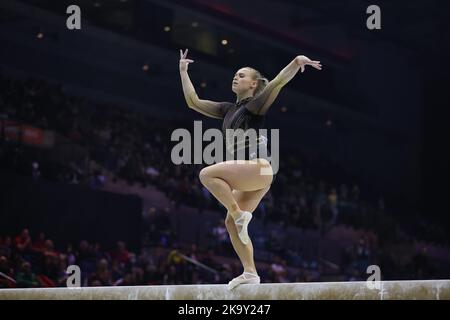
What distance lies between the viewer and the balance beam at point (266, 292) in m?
4.84

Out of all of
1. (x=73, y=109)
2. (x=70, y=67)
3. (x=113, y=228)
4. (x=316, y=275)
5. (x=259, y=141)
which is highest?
(x=70, y=67)

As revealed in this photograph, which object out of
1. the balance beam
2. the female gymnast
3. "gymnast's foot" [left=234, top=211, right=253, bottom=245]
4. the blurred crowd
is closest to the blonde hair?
the female gymnast

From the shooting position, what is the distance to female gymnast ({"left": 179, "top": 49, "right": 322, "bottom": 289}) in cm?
576

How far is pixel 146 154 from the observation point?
1808 centimetres

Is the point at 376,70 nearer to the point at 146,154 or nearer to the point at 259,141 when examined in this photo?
the point at 146,154

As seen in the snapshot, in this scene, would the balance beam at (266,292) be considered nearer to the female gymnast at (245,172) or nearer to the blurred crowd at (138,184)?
Answer: the female gymnast at (245,172)

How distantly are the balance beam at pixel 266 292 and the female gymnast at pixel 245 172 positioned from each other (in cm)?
27

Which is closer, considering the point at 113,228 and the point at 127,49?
the point at 113,228

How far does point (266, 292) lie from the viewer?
209 inches

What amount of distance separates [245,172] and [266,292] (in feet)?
3.16

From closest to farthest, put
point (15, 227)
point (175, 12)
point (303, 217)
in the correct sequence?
point (15, 227)
point (303, 217)
point (175, 12)

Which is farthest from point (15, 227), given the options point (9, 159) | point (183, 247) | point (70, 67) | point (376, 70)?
point (376, 70)

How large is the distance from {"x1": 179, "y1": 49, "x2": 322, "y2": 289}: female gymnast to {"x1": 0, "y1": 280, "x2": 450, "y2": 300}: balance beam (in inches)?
10.8
